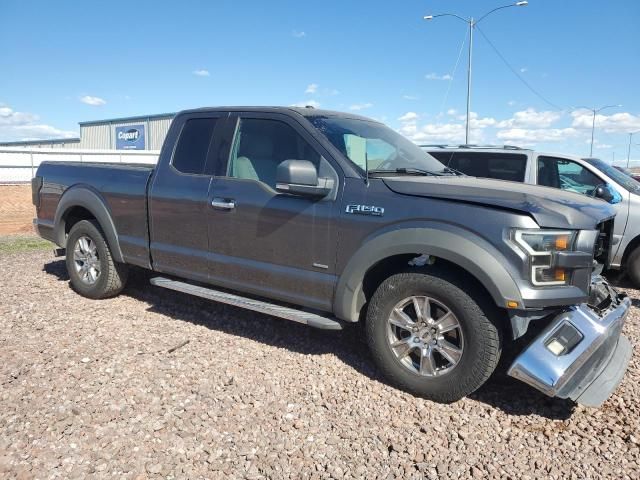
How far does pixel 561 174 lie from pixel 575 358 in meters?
4.78

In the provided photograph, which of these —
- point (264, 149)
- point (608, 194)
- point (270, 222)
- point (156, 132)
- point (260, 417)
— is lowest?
point (260, 417)

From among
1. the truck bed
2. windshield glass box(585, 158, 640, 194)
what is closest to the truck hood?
the truck bed

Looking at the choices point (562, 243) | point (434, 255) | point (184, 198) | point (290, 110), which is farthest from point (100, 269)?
point (562, 243)

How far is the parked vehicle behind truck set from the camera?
657cm

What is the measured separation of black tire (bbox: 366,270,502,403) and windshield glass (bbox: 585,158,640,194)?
4.72m

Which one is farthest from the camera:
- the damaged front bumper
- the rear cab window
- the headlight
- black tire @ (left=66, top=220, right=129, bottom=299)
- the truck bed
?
the rear cab window

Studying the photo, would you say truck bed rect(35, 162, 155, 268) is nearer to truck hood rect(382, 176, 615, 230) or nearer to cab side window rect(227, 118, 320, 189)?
cab side window rect(227, 118, 320, 189)

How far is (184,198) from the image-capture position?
457 cm

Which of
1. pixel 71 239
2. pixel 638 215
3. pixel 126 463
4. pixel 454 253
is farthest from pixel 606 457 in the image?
pixel 71 239

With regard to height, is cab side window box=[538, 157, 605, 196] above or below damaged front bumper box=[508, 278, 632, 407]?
above

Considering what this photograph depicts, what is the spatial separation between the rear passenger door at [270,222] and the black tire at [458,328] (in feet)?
1.42

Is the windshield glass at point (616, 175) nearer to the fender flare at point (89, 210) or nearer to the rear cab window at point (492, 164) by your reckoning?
the rear cab window at point (492, 164)

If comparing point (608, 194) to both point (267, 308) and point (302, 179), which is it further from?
point (267, 308)

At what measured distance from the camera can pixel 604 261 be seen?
3.71 m
